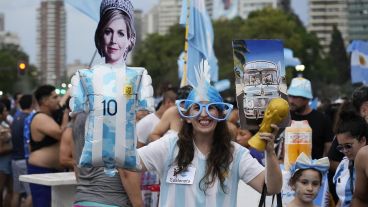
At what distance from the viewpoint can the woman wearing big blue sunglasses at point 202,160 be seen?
4.98 metres

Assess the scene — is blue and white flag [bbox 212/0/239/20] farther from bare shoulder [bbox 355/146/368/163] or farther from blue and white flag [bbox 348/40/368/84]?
bare shoulder [bbox 355/146/368/163]

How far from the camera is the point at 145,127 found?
937cm

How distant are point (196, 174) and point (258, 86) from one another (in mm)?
648

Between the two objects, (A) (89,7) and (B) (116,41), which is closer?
(B) (116,41)

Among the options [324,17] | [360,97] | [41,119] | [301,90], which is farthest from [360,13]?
[324,17]

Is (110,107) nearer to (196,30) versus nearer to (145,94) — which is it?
(145,94)

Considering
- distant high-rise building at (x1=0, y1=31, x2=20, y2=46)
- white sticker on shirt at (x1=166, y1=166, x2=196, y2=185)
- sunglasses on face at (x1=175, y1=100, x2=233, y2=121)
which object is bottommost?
white sticker on shirt at (x1=166, y1=166, x2=196, y2=185)

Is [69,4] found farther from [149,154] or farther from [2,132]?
[2,132]

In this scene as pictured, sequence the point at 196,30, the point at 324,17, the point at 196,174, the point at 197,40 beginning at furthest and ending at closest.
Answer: the point at 324,17, the point at 196,30, the point at 197,40, the point at 196,174

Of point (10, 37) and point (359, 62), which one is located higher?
point (10, 37)

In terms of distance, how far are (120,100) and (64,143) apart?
3.22 metres

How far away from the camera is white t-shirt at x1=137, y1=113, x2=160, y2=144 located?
9273 millimetres

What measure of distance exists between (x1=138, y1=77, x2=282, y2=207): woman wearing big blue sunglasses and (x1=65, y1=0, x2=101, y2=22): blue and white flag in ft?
3.38

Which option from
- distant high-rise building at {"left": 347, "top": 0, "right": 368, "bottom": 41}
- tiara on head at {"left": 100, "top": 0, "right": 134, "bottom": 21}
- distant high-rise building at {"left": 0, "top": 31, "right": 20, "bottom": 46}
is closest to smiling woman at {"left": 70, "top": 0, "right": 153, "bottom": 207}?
tiara on head at {"left": 100, "top": 0, "right": 134, "bottom": 21}
